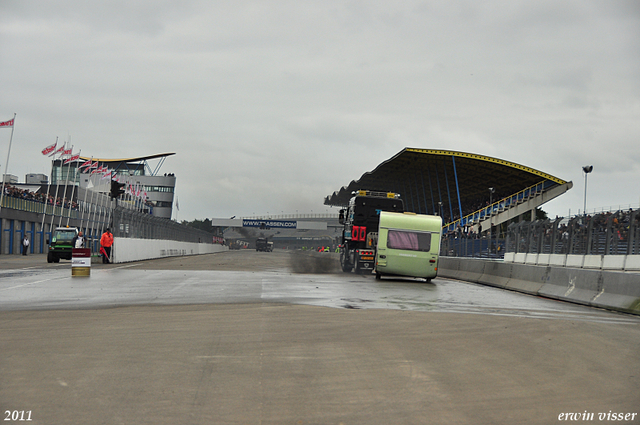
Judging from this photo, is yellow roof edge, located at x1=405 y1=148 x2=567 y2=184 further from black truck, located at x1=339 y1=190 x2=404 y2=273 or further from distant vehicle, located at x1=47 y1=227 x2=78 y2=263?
distant vehicle, located at x1=47 y1=227 x2=78 y2=263

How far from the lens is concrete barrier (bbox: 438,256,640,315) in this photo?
14.8 metres

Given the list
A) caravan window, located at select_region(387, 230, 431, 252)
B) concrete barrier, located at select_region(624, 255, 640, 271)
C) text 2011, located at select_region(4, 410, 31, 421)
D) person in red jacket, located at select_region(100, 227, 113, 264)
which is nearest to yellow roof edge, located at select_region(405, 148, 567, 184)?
person in red jacket, located at select_region(100, 227, 113, 264)

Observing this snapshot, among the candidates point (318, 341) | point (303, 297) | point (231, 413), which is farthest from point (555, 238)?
point (231, 413)

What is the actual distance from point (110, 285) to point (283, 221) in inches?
6360

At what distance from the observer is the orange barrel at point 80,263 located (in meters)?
22.6

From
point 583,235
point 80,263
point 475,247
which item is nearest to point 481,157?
point 475,247

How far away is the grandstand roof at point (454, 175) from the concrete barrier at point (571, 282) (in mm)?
34013

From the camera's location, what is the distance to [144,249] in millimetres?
45750

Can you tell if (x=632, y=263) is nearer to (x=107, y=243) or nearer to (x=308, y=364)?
(x=308, y=364)

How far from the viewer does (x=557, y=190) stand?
201 ft

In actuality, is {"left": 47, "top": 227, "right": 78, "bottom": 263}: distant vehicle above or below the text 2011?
above

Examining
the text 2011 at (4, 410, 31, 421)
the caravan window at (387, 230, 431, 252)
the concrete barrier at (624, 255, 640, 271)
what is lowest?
the text 2011 at (4, 410, 31, 421)

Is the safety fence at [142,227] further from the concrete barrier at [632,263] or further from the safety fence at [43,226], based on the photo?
the concrete barrier at [632,263]

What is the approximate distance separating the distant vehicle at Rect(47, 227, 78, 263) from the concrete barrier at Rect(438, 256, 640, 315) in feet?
77.4
